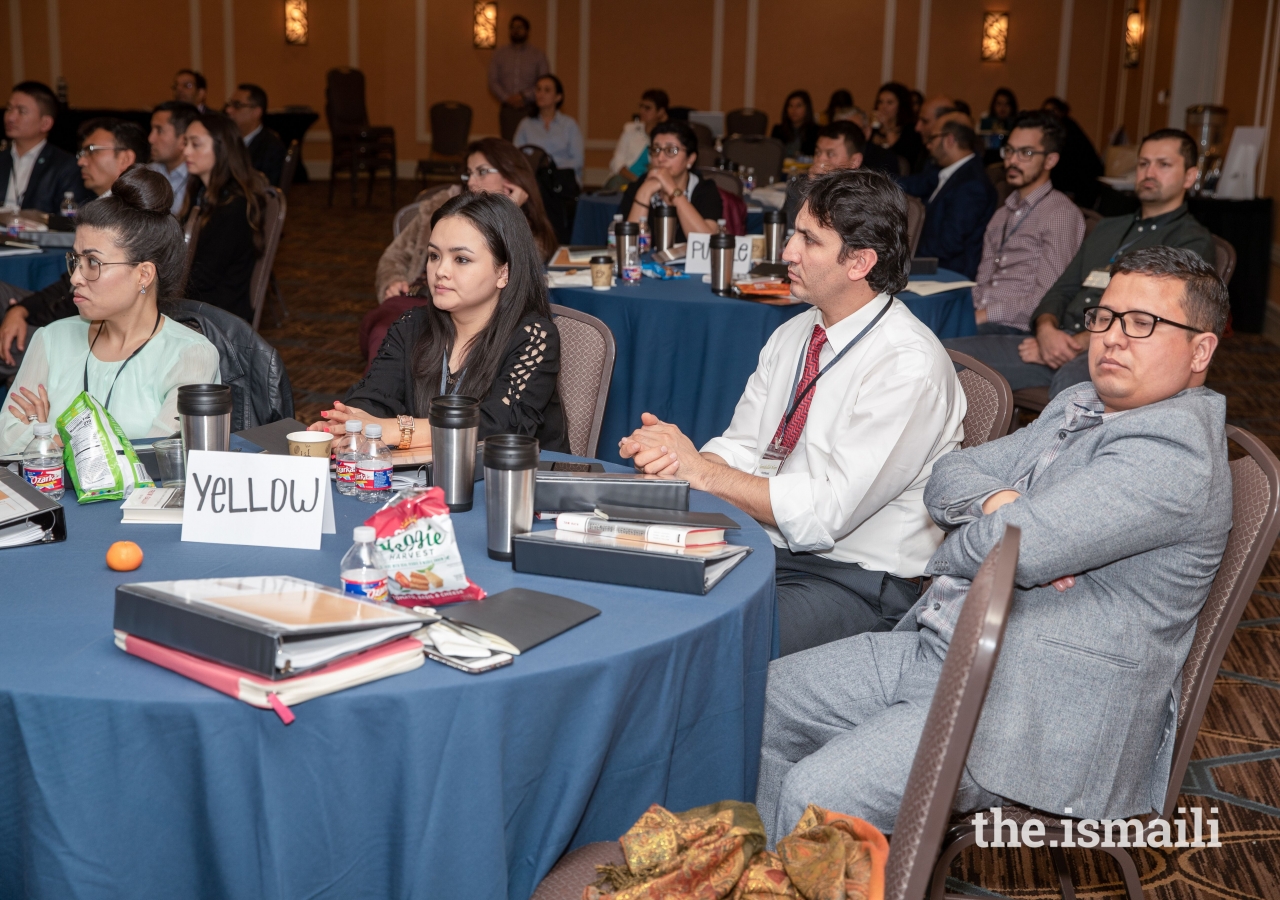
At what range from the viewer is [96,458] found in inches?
77.3

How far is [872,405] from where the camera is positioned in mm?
2252

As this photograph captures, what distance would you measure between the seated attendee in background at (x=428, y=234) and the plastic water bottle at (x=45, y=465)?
2.22m

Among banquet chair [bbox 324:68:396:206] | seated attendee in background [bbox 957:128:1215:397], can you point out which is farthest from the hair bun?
banquet chair [bbox 324:68:396:206]

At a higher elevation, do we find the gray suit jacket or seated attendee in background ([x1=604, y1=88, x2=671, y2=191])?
seated attendee in background ([x1=604, y1=88, x2=671, y2=191])

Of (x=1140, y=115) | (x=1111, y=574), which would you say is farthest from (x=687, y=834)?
(x=1140, y=115)

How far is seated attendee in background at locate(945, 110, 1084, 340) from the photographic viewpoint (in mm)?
4852

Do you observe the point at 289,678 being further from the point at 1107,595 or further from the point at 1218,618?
the point at 1218,618

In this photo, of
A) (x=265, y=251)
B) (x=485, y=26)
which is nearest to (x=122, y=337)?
(x=265, y=251)

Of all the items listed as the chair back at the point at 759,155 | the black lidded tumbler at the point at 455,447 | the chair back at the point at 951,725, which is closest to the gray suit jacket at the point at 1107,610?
the chair back at the point at 951,725

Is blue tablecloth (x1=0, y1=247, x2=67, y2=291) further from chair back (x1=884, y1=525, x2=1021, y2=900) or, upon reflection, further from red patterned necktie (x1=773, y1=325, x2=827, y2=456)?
chair back (x1=884, y1=525, x2=1021, y2=900)

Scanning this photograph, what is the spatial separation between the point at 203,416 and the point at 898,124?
385 inches

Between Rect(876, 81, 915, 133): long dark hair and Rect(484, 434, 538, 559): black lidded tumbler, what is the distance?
9752mm

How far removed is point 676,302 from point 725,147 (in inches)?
217

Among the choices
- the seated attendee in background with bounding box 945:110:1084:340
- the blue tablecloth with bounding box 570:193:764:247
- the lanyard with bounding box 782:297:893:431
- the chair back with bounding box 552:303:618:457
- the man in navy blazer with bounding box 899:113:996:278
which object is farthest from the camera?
the blue tablecloth with bounding box 570:193:764:247
